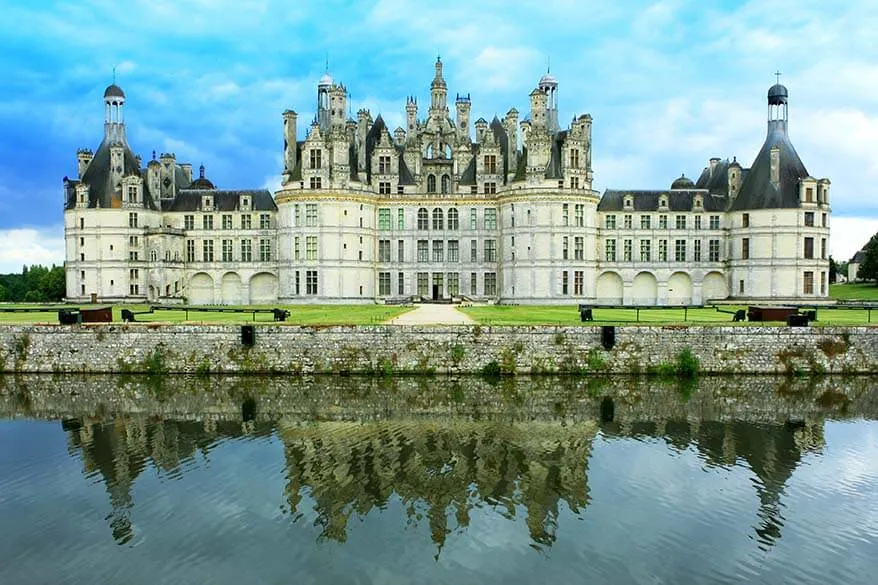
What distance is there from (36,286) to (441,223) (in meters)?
74.6

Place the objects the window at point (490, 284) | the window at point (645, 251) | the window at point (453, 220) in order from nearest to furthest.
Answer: the window at point (453, 220) → the window at point (490, 284) → the window at point (645, 251)

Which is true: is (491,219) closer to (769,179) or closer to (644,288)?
(644,288)

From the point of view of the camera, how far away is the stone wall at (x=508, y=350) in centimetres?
3080

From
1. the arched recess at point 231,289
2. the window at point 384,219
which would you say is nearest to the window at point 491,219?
the window at point 384,219

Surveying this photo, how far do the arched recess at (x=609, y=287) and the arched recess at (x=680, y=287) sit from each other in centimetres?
418

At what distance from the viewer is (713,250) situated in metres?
59.5

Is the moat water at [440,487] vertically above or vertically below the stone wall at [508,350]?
Result: below

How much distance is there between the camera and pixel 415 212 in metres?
58.4

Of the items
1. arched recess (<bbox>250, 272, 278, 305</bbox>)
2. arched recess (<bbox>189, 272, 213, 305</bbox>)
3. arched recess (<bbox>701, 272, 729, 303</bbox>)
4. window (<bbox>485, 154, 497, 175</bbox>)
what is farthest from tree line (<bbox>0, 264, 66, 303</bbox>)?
arched recess (<bbox>701, 272, 729, 303</bbox>)

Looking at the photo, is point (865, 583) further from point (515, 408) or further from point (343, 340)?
point (343, 340)

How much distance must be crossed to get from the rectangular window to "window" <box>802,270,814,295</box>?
28.2 meters

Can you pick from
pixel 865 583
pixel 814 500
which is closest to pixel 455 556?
pixel 865 583

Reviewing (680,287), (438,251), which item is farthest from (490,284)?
(680,287)

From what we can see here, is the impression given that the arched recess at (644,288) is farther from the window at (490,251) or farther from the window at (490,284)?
the window at (490,251)
